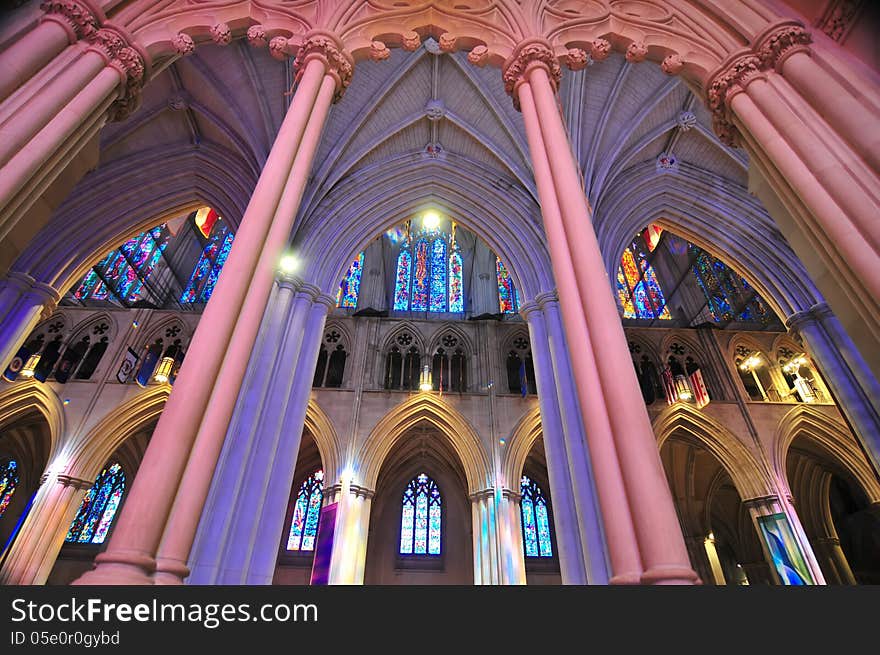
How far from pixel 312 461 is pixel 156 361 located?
6145mm

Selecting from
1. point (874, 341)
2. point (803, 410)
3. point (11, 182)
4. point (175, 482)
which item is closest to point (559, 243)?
point (874, 341)

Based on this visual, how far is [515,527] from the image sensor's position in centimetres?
1062

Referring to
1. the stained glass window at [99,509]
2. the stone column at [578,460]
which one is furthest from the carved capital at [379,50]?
the stained glass window at [99,509]

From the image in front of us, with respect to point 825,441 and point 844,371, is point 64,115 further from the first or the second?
point 825,441

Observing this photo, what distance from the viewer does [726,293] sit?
15031 millimetres

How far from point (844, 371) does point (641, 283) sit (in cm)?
921

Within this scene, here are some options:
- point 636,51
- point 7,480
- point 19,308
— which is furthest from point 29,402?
point 636,51

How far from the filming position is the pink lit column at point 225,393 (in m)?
2.50

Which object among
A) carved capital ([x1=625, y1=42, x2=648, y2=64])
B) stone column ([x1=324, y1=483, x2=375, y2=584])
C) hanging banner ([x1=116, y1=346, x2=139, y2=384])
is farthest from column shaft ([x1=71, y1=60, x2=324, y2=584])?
hanging banner ([x1=116, y1=346, x2=139, y2=384])

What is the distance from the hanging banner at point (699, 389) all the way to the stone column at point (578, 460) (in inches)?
281

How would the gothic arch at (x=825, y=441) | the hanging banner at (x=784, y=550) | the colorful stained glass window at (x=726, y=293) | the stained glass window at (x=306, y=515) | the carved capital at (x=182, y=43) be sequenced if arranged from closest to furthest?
the carved capital at (x=182, y=43), the hanging banner at (x=784, y=550), the gothic arch at (x=825, y=441), the stained glass window at (x=306, y=515), the colorful stained glass window at (x=726, y=293)

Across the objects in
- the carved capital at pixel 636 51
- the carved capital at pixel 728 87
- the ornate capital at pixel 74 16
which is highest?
the carved capital at pixel 636 51

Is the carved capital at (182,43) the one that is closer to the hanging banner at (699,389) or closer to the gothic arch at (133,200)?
the gothic arch at (133,200)

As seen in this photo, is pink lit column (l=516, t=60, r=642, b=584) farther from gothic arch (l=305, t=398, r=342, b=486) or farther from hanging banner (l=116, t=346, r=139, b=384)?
hanging banner (l=116, t=346, r=139, b=384)
